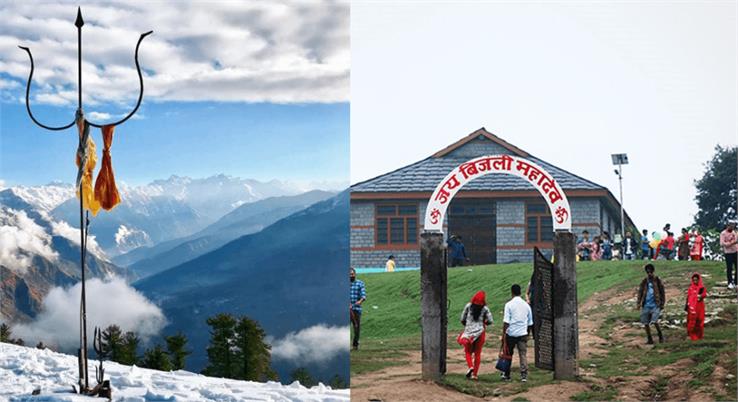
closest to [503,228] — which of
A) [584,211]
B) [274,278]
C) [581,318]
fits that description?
[584,211]

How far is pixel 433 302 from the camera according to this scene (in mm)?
12242

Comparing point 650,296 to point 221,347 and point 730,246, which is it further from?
point 221,347

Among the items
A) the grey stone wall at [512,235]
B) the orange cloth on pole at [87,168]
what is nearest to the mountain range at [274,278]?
the grey stone wall at [512,235]

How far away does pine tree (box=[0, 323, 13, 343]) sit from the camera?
1531 cm

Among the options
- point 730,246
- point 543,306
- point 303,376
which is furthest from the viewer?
point 730,246

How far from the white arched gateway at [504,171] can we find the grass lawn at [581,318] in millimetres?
1647

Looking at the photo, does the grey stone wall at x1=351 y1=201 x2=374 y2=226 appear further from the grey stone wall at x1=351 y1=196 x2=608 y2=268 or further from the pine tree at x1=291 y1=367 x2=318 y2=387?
the pine tree at x1=291 y1=367 x2=318 y2=387

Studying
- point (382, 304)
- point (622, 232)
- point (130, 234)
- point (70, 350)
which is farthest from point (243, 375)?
point (622, 232)

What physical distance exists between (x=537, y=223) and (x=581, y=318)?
3594 millimetres

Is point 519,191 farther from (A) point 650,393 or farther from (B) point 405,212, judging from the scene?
(A) point 650,393

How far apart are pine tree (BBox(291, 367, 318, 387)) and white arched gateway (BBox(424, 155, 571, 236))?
3456 millimetres

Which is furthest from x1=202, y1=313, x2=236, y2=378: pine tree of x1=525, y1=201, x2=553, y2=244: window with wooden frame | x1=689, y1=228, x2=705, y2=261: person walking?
x1=689, y1=228, x2=705, y2=261: person walking

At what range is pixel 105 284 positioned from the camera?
16016mm

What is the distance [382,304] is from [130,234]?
4.20 meters
